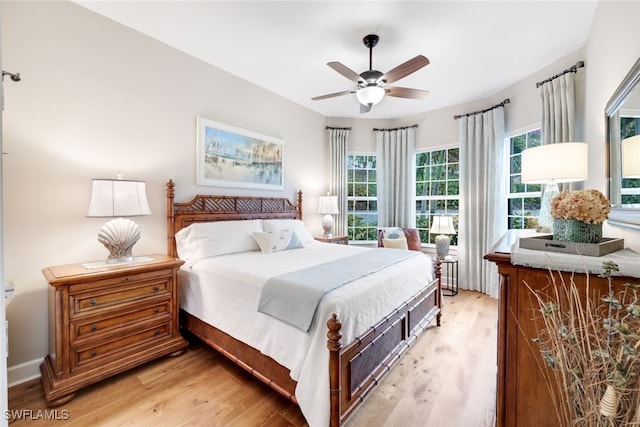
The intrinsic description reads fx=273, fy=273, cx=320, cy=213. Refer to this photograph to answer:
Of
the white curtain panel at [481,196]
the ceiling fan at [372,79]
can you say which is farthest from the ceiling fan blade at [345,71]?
the white curtain panel at [481,196]

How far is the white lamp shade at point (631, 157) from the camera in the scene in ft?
3.96

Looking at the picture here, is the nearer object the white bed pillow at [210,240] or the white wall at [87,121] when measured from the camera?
the white wall at [87,121]

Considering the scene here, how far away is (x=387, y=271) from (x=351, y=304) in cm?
65

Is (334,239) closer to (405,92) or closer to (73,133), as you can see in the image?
(405,92)

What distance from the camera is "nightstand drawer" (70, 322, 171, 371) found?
186 centimetres

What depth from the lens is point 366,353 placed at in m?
1.76

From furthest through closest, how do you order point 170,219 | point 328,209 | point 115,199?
point 328,209 < point 170,219 < point 115,199

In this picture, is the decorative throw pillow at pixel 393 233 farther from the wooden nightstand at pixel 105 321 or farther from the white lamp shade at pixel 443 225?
the wooden nightstand at pixel 105 321

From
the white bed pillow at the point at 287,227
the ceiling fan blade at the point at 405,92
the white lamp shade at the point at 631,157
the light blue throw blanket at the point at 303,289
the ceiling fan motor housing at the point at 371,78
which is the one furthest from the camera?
the white bed pillow at the point at 287,227

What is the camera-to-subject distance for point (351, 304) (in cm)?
165

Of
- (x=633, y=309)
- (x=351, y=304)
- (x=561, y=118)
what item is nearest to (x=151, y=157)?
(x=351, y=304)

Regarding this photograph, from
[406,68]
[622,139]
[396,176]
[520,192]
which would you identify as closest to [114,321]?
[406,68]
